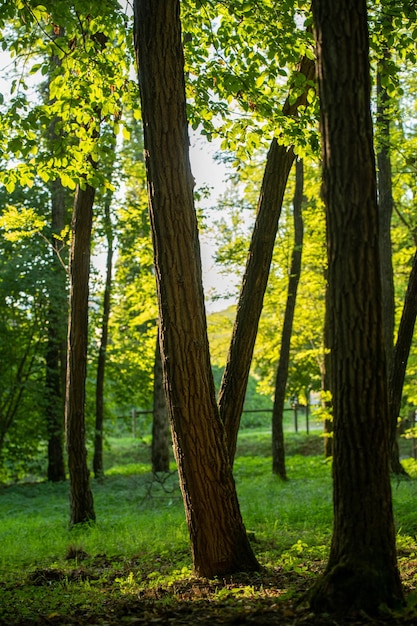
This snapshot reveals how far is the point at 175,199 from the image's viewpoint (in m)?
5.40

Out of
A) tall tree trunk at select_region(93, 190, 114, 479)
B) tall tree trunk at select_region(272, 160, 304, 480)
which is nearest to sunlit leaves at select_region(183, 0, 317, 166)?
tall tree trunk at select_region(272, 160, 304, 480)

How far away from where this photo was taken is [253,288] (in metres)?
7.08

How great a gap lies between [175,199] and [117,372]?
53.3 ft

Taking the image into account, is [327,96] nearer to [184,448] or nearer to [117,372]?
[184,448]

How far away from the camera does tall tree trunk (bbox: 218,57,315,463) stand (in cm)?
695

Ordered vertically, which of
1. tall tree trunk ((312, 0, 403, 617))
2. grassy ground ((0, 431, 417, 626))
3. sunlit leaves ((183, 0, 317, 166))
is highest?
sunlit leaves ((183, 0, 317, 166))

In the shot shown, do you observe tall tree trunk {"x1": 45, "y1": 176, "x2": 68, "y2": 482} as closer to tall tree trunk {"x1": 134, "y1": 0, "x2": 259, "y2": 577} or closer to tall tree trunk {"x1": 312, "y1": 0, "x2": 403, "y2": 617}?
tall tree trunk {"x1": 134, "y1": 0, "x2": 259, "y2": 577}

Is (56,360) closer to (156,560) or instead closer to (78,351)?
(78,351)

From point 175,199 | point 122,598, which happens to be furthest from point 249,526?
point 175,199

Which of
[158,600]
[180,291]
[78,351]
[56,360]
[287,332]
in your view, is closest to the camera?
[158,600]

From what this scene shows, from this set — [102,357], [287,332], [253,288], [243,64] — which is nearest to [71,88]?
[243,64]

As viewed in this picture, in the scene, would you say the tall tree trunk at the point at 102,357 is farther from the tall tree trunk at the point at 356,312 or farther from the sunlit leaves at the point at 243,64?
the tall tree trunk at the point at 356,312

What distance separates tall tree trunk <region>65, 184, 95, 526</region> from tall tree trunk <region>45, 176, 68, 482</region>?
335 inches

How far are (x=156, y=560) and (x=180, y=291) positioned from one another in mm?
3336
